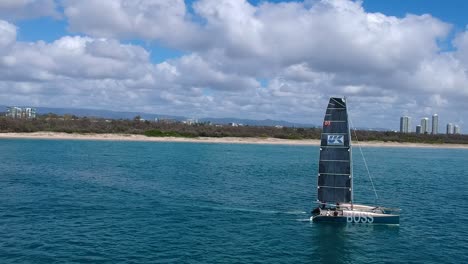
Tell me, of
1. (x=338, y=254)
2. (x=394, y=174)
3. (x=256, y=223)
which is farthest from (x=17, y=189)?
(x=394, y=174)

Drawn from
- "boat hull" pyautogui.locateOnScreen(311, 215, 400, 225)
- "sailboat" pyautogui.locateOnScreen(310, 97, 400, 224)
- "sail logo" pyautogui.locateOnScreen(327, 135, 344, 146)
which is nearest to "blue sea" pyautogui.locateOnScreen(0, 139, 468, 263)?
"boat hull" pyautogui.locateOnScreen(311, 215, 400, 225)

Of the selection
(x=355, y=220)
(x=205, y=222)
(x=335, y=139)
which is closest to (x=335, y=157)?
(x=335, y=139)

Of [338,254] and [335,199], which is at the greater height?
[335,199]

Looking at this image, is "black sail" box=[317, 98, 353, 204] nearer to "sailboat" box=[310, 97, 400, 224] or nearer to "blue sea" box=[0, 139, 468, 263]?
"sailboat" box=[310, 97, 400, 224]

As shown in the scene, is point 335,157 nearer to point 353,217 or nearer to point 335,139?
point 335,139

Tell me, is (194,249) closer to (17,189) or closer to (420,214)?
(420,214)

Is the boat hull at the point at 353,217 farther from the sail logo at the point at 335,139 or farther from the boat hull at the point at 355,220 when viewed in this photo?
the sail logo at the point at 335,139

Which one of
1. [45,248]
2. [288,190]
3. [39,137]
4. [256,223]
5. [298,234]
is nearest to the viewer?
[45,248]

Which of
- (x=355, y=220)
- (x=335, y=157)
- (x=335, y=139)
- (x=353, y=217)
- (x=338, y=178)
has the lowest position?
(x=355, y=220)
